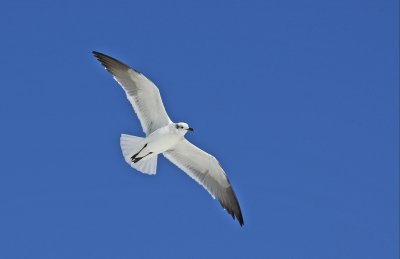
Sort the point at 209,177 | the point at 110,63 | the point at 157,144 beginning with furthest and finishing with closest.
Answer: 1. the point at 209,177
2. the point at 157,144
3. the point at 110,63

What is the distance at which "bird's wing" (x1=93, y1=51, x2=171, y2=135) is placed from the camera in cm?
1598

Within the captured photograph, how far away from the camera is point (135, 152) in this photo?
643 inches

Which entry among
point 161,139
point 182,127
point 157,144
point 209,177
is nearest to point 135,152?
point 157,144

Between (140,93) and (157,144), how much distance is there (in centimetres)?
98

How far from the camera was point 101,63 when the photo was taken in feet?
52.7

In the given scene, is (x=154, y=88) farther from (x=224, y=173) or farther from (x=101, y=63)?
(x=224, y=173)

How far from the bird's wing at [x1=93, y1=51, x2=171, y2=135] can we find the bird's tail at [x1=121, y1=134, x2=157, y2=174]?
0.36 m

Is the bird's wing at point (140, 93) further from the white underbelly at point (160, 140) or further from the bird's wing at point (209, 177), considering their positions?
the bird's wing at point (209, 177)

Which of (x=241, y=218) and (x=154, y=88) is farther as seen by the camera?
(x=241, y=218)

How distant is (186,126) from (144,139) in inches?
32.4

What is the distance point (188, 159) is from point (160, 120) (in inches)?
42.6

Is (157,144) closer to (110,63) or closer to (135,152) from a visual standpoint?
(135,152)

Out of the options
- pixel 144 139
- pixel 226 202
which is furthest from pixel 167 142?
pixel 226 202

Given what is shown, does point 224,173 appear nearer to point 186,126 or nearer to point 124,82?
point 186,126
